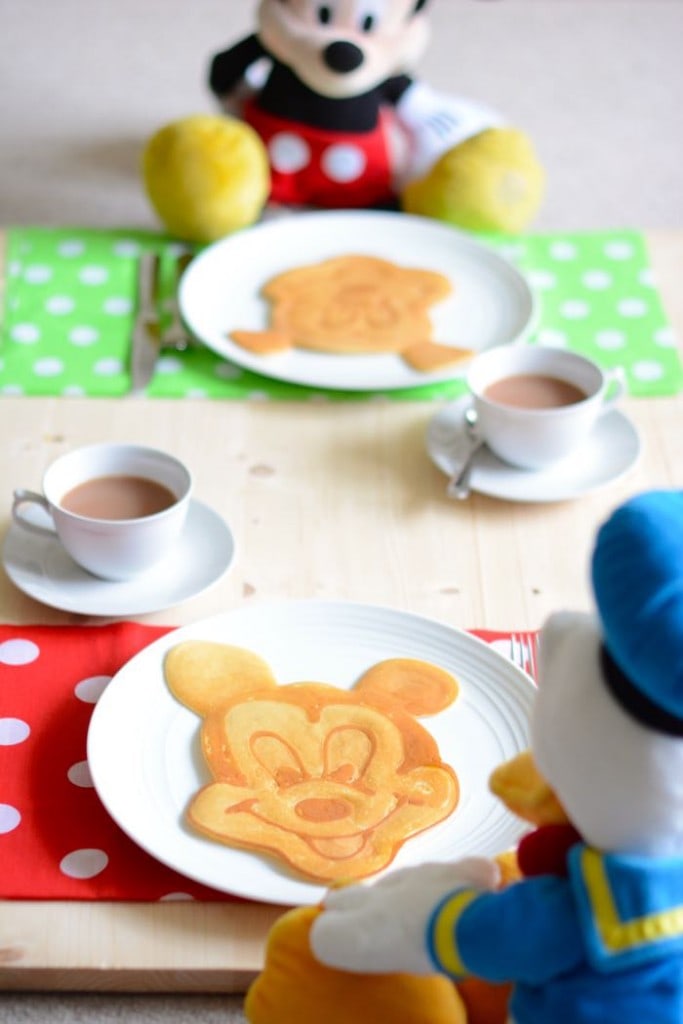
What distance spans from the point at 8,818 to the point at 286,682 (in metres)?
0.20

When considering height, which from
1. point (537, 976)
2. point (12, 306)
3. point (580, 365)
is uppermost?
point (537, 976)

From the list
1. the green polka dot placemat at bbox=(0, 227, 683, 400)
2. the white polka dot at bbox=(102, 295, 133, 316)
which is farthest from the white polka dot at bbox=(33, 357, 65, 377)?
the white polka dot at bbox=(102, 295, 133, 316)

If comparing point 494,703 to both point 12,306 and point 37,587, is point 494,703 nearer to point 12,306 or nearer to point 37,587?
point 37,587

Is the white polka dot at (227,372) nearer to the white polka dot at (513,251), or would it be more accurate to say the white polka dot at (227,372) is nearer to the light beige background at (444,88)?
the white polka dot at (513,251)

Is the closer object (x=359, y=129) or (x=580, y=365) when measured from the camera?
(x=580, y=365)

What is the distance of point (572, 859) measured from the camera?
1.99ft

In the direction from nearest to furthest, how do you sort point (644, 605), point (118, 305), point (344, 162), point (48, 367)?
point (644, 605), point (48, 367), point (118, 305), point (344, 162)

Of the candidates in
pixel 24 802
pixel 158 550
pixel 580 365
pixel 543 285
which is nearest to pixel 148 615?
pixel 158 550

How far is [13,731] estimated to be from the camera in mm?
923

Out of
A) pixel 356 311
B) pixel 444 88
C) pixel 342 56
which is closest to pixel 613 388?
pixel 356 311

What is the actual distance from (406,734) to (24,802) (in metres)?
0.24

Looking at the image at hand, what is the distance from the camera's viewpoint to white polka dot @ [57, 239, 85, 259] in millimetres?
1494

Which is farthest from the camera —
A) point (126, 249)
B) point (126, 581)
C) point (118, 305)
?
point (126, 249)

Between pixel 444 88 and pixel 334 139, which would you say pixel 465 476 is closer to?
pixel 334 139
